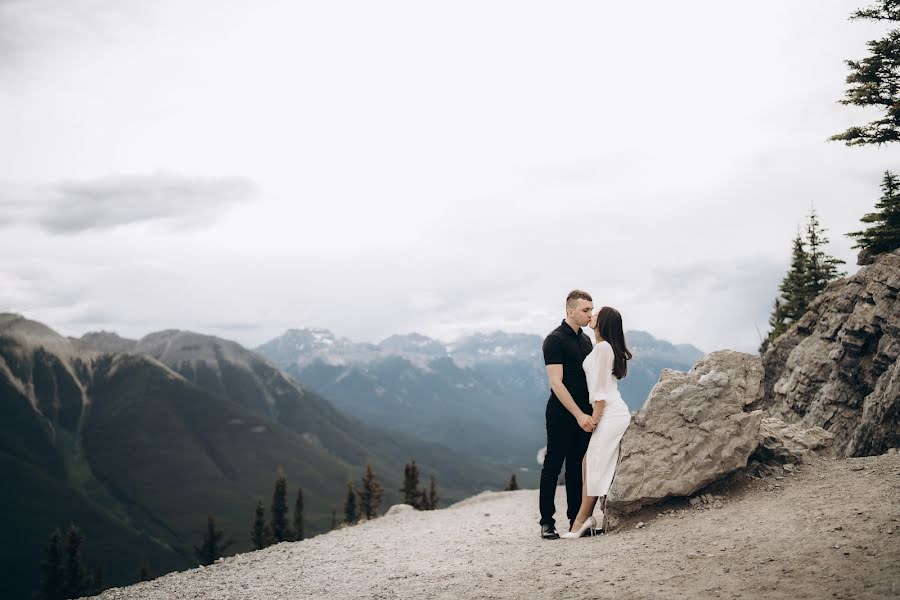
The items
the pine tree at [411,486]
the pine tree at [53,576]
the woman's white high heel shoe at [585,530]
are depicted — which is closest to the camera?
the woman's white high heel shoe at [585,530]

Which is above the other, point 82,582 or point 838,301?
point 838,301

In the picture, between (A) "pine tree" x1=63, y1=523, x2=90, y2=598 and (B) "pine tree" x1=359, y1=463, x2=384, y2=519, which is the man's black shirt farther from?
(A) "pine tree" x1=63, y1=523, x2=90, y2=598

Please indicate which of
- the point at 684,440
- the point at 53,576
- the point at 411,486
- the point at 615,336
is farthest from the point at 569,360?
the point at 53,576

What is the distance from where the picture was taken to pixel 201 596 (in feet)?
32.7

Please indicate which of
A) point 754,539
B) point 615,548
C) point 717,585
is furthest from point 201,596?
point 754,539

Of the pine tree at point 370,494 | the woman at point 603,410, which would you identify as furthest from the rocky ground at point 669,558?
the pine tree at point 370,494

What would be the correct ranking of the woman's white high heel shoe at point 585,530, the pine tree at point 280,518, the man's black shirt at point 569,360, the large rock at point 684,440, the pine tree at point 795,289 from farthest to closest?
the pine tree at point 280,518 → the pine tree at point 795,289 → the large rock at point 684,440 → the woman's white high heel shoe at point 585,530 → the man's black shirt at point 569,360

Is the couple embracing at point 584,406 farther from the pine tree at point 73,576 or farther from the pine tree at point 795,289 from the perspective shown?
the pine tree at point 73,576

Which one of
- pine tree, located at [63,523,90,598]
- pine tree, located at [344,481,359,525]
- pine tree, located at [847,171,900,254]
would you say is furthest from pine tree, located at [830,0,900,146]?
pine tree, located at [63,523,90,598]

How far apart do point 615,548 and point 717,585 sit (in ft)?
8.83

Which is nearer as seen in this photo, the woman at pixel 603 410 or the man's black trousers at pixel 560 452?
the woman at pixel 603 410

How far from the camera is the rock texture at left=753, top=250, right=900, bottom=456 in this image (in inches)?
682

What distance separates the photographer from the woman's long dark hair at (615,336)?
11.1 meters

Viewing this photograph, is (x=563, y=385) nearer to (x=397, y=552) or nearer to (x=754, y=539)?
(x=754, y=539)
